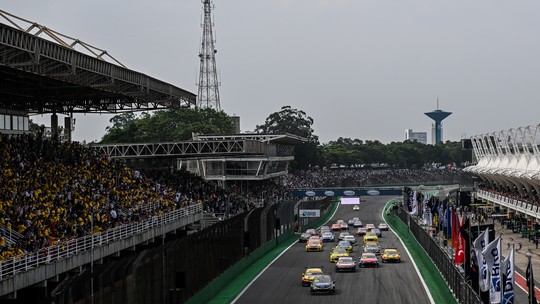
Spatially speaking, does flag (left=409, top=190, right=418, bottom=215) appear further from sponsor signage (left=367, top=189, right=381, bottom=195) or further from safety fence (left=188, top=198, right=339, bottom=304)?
sponsor signage (left=367, top=189, right=381, bottom=195)

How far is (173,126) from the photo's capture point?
151 metres

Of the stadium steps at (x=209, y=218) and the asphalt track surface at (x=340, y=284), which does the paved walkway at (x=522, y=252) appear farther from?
the stadium steps at (x=209, y=218)

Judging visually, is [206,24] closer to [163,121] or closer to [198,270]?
[163,121]

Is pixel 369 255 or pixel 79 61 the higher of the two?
pixel 79 61

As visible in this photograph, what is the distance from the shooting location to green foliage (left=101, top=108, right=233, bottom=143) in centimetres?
14675

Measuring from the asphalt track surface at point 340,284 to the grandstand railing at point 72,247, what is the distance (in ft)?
22.7

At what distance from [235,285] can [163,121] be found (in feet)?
352

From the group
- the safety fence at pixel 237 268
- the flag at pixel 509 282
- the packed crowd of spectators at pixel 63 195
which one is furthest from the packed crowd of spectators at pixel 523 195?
the flag at pixel 509 282

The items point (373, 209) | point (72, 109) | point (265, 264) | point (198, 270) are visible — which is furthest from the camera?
point (373, 209)

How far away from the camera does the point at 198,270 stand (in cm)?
3828

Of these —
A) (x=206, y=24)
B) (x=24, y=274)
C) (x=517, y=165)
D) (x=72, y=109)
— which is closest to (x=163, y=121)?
(x=206, y=24)

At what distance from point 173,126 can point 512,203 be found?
76.4m

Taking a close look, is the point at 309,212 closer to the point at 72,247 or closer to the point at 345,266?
the point at 345,266

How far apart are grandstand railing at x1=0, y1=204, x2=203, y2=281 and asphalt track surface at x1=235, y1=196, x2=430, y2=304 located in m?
6.92
